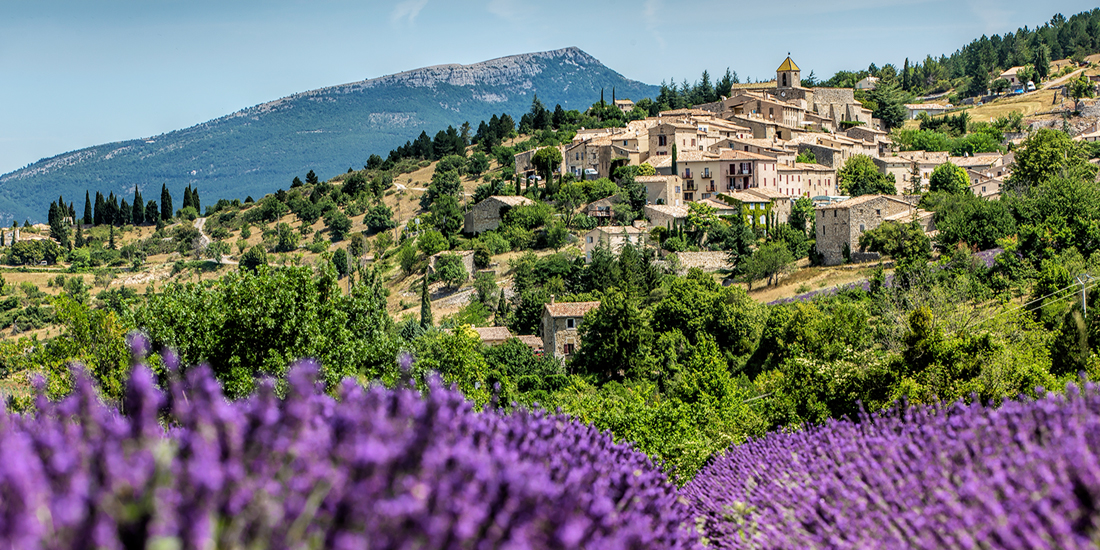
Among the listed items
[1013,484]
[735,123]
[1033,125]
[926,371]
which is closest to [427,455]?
[1013,484]

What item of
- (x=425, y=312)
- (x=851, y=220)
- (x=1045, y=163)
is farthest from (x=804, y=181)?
(x=425, y=312)

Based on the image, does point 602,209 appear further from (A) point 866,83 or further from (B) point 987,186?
(A) point 866,83

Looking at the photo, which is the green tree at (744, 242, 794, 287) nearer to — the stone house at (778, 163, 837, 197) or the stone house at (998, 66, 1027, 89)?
the stone house at (778, 163, 837, 197)

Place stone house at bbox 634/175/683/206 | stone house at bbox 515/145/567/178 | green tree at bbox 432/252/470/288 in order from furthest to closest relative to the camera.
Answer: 1. stone house at bbox 515/145/567/178
2. stone house at bbox 634/175/683/206
3. green tree at bbox 432/252/470/288

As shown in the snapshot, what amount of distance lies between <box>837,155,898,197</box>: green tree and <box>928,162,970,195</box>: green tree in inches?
145

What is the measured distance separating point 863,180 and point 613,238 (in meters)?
22.8

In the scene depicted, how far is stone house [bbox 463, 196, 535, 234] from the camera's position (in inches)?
2972

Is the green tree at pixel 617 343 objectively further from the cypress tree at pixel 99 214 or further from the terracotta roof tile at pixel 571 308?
the cypress tree at pixel 99 214

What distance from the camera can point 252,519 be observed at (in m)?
3.96

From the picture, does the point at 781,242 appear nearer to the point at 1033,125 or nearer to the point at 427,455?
the point at 427,455

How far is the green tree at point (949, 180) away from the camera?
66812mm

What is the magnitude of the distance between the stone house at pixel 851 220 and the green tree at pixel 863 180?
53.3 ft

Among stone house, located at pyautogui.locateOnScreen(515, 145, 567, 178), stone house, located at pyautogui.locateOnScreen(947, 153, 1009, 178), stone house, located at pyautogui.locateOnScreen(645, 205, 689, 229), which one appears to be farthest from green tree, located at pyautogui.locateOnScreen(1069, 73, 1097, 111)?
stone house, located at pyautogui.locateOnScreen(645, 205, 689, 229)

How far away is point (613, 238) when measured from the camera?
63906 mm
